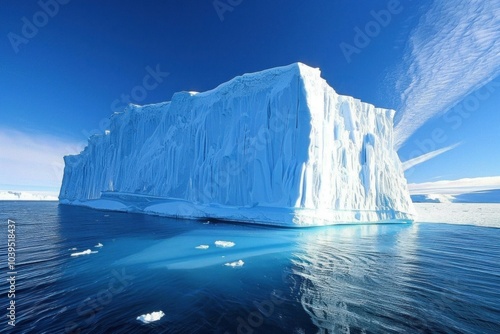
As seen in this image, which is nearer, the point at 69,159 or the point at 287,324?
the point at 287,324

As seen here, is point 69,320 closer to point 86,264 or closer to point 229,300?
point 229,300

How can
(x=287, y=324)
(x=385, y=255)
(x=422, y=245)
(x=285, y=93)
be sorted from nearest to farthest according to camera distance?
(x=287, y=324) < (x=385, y=255) < (x=422, y=245) < (x=285, y=93)

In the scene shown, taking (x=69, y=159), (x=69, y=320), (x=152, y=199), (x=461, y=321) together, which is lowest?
(x=69, y=320)

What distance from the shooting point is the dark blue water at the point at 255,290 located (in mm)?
6148

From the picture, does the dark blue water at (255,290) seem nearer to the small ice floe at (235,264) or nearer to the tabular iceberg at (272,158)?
the small ice floe at (235,264)

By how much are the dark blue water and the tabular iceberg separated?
42.1 feet

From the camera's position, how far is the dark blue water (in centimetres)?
615

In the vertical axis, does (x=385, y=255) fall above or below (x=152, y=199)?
below

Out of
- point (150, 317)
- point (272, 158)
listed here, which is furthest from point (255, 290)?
point (272, 158)

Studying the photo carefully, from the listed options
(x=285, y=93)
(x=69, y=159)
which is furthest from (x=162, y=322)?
(x=69, y=159)

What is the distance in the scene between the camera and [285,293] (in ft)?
26.7

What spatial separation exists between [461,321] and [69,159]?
9251 centimetres

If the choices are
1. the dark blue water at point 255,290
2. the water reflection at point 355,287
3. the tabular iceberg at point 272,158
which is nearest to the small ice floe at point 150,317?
the dark blue water at point 255,290

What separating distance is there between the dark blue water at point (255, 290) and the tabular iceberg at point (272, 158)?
42.1ft
